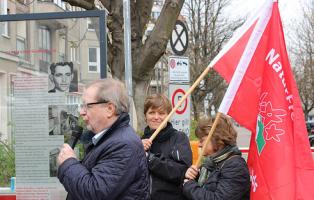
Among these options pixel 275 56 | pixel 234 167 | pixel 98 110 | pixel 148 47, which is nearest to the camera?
pixel 98 110

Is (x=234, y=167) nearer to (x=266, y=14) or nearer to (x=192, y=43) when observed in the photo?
(x=266, y=14)


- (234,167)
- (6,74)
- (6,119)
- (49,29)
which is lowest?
(234,167)

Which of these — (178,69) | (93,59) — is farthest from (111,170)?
(178,69)

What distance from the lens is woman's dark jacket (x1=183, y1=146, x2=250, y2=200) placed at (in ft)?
11.1

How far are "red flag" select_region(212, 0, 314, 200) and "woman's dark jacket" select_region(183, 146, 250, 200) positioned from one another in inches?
4.4

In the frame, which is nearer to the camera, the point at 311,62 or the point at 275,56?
the point at 275,56

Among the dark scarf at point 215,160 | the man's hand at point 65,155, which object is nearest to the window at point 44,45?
the dark scarf at point 215,160

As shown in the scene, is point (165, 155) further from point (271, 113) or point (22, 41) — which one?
point (22, 41)

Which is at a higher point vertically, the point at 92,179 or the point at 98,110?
the point at 98,110

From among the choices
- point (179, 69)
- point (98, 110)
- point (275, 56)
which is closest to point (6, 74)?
point (98, 110)

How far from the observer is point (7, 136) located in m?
4.38

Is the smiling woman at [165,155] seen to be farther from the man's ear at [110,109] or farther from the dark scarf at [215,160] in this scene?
the man's ear at [110,109]

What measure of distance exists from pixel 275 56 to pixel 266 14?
33 centimetres

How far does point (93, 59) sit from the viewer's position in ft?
13.6
